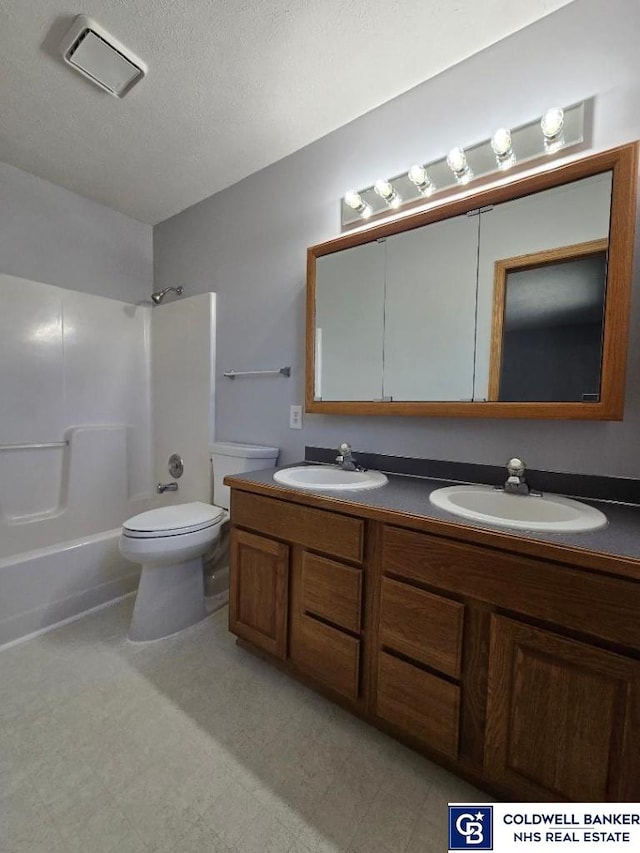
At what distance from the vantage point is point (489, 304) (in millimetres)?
1266

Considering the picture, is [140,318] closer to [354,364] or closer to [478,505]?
[354,364]

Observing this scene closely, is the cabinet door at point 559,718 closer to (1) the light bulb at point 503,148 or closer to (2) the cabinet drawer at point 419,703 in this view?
(2) the cabinet drawer at point 419,703

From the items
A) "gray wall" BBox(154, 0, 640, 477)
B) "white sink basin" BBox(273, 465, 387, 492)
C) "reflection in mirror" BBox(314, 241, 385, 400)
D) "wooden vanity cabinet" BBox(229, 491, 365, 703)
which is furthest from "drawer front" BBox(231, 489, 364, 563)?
"reflection in mirror" BBox(314, 241, 385, 400)

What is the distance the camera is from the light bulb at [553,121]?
109 cm

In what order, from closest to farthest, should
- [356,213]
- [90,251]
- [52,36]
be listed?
[52,36], [356,213], [90,251]

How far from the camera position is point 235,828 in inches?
35.4

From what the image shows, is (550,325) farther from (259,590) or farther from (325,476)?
(259,590)

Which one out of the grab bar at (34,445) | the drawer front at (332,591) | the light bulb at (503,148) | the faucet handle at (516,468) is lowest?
the drawer front at (332,591)

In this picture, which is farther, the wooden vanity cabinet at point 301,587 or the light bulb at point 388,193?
the light bulb at point 388,193

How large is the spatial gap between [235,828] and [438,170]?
214 centimetres

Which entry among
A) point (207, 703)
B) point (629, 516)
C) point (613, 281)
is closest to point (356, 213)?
point (613, 281)

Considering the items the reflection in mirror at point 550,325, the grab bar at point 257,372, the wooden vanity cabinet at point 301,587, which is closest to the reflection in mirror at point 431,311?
the reflection in mirror at point 550,325

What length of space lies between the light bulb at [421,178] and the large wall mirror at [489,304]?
103mm

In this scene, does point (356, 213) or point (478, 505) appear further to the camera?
point (356, 213)
